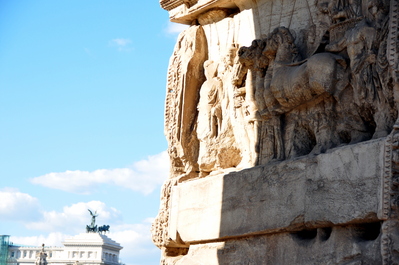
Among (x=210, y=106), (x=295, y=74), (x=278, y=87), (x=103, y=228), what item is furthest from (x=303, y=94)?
(x=103, y=228)

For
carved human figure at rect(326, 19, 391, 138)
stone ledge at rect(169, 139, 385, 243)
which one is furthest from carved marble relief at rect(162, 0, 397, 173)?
stone ledge at rect(169, 139, 385, 243)

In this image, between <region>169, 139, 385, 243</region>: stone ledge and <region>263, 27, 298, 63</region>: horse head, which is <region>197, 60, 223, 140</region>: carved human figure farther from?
<region>263, 27, 298, 63</region>: horse head

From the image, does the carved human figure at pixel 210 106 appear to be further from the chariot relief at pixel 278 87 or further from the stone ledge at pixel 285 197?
the stone ledge at pixel 285 197

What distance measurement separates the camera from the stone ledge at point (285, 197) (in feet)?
23.4

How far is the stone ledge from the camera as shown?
7141mm

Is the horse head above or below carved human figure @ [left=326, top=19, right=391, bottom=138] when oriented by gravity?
above

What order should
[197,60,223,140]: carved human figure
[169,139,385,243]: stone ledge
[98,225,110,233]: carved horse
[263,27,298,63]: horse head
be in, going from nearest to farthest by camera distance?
[169,139,385,243]: stone ledge
[263,27,298,63]: horse head
[197,60,223,140]: carved human figure
[98,225,110,233]: carved horse

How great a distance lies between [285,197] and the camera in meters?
8.01

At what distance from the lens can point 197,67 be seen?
33.9 ft

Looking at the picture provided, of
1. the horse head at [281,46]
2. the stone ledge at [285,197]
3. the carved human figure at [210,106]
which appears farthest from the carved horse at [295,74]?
the carved human figure at [210,106]

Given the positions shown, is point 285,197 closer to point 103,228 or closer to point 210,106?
point 210,106

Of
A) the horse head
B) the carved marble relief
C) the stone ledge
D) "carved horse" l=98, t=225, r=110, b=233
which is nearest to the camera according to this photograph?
the stone ledge

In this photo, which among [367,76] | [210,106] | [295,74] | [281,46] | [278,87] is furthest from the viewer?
[210,106]

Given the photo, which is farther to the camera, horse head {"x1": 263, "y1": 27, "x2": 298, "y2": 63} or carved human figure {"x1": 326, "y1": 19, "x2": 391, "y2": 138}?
horse head {"x1": 263, "y1": 27, "x2": 298, "y2": 63}
